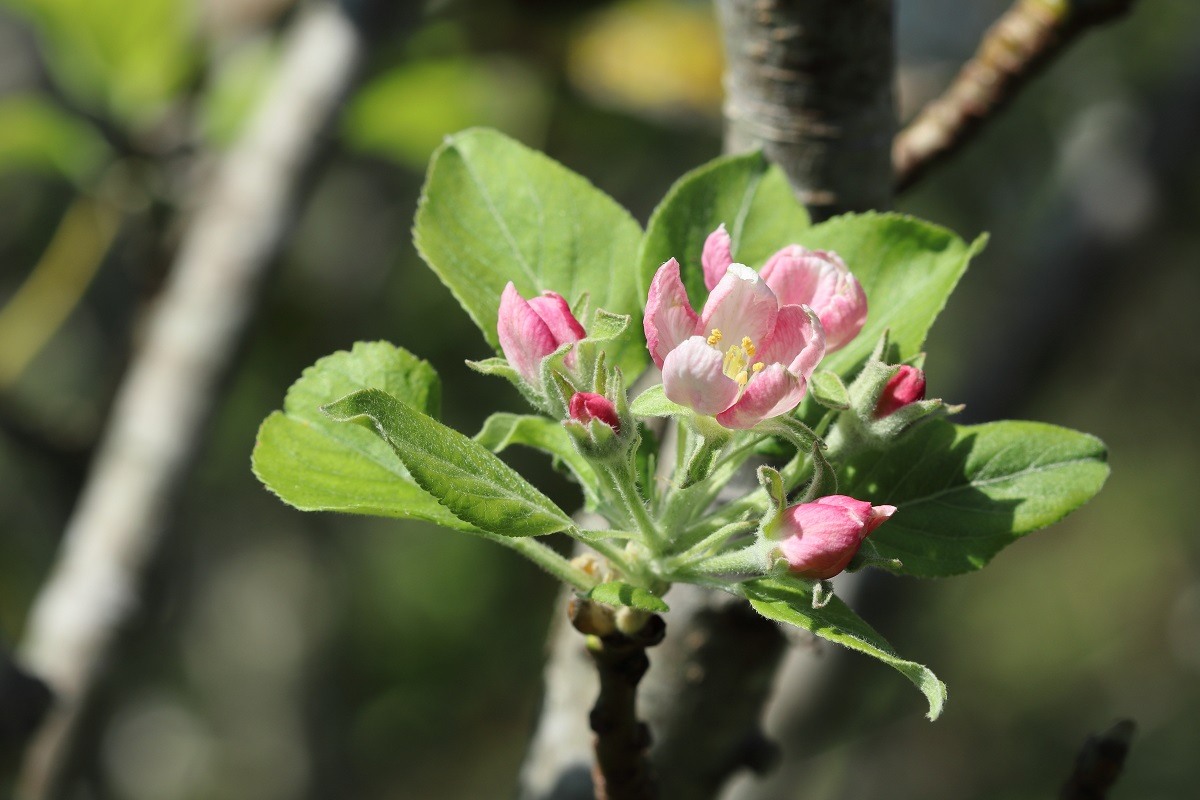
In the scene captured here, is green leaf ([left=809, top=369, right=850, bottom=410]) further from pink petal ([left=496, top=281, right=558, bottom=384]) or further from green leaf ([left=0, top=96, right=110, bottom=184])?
green leaf ([left=0, top=96, right=110, bottom=184])

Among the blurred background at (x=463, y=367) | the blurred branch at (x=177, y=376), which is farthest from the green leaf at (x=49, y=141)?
the blurred branch at (x=177, y=376)

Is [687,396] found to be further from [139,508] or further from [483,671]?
[483,671]

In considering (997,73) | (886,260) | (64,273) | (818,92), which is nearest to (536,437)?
(886,260)

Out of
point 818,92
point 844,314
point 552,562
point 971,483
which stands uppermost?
point 818,92

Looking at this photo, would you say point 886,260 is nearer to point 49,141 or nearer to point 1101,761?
point 1101,761

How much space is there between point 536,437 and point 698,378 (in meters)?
0.19

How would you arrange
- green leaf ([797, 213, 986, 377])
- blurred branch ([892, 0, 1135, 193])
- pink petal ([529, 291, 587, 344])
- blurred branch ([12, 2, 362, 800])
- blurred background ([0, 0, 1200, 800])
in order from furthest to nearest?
blurred background ([0, 0, 1200, 800]) → blurred branch ([12, 2, 362, 800]) → blurred branch ([892, 0, 1135, 193]) → green leaf ([797, 213, 986, 377]) → pink petal ([529, 291, 587, 344])

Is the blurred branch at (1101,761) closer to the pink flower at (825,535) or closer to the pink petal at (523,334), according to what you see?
the pink flower at (825,535)

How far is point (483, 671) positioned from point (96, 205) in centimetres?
524

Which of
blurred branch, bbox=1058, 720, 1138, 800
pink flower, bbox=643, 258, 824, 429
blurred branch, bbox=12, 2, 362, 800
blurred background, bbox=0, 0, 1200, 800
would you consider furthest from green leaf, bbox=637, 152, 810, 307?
blurred branch, bbox=12, 2, 362, 800

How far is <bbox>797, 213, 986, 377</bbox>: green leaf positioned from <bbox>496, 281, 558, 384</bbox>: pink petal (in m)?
0.24

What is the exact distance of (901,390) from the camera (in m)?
0.70

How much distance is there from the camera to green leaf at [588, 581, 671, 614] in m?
0.64

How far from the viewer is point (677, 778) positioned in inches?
43.3
